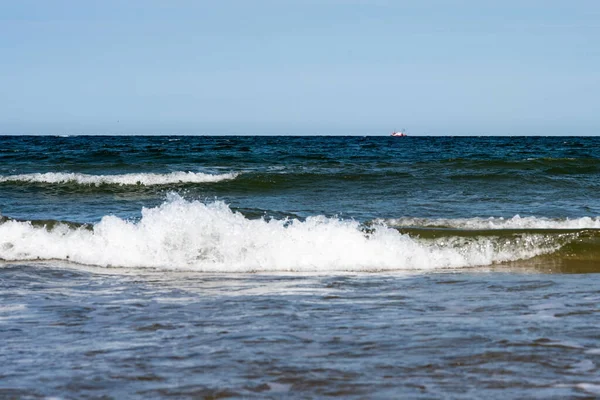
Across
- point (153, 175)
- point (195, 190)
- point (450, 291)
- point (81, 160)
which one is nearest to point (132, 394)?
point (450, 291)

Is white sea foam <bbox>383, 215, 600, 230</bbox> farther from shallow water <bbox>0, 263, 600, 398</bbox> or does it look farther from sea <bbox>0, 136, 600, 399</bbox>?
shallow water <bbox>0, 263, 600, 398</bbox>

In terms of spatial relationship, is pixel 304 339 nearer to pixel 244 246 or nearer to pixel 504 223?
pixel 244 246

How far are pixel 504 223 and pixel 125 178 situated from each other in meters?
11.7

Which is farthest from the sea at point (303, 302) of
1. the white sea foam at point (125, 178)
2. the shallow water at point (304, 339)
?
the white sea foam at point (125, 178)

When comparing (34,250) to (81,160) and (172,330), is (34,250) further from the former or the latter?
(81,160)

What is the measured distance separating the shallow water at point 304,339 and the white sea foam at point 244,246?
1.53m

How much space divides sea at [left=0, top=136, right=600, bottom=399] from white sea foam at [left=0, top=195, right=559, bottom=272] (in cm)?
2

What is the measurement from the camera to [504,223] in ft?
36.1

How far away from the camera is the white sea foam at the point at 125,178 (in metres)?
19.4

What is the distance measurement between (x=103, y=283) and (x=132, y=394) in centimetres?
378

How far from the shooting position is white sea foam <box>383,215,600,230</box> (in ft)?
35.2

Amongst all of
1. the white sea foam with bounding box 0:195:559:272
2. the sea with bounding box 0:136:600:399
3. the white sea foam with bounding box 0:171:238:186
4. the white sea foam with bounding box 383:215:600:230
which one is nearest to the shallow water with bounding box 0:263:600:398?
the sea with bounding box 0:136:600:399

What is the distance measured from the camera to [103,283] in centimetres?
701

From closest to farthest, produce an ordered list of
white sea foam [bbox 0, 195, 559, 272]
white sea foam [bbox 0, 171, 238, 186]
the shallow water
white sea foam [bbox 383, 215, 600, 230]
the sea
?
the shallow water, the sea, white sea foam [bbox 0, 195, 559, 272], white sea foam [bbox 383, 215, 600, 230], white sea foam [bbox 0, 171, 238, 186]
